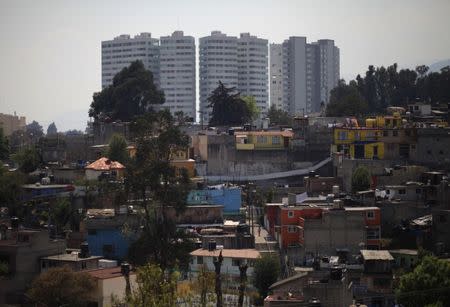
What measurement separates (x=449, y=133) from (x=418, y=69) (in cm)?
2846

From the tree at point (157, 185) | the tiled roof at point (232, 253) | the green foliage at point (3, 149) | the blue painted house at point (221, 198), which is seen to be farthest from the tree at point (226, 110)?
the tiled roof at point (232, 253)

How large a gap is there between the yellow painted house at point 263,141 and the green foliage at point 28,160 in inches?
330

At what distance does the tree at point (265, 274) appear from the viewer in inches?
1175

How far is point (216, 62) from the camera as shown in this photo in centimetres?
10612

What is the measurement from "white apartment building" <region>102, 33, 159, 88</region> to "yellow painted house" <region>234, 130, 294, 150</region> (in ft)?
195

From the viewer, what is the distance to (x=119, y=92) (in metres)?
59.4

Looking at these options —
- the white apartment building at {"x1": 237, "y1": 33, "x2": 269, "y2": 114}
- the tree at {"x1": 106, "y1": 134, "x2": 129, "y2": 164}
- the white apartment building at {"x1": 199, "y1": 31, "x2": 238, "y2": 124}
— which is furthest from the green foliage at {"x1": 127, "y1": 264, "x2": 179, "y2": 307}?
the white apartment building at {"x1": 237, "y1": 33, "x2": 269, "y2": 114}

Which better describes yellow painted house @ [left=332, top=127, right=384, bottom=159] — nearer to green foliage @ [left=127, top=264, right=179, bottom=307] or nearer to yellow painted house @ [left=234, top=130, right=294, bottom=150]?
yellow painted house @ [left=234, top=130, right=294, bottom=150]

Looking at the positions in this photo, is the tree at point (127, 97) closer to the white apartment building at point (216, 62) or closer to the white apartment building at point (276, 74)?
the white apartment building at point (216, 62)

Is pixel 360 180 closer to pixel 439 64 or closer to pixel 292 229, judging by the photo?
pixel 292 229

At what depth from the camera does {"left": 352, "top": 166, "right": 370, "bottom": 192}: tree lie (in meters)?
38.2

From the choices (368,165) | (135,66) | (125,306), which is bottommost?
(125,306)

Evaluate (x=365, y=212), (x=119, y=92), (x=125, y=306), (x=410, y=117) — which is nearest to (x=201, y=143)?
(x=410, y=117)

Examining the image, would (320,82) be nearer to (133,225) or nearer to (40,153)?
(40,153)
